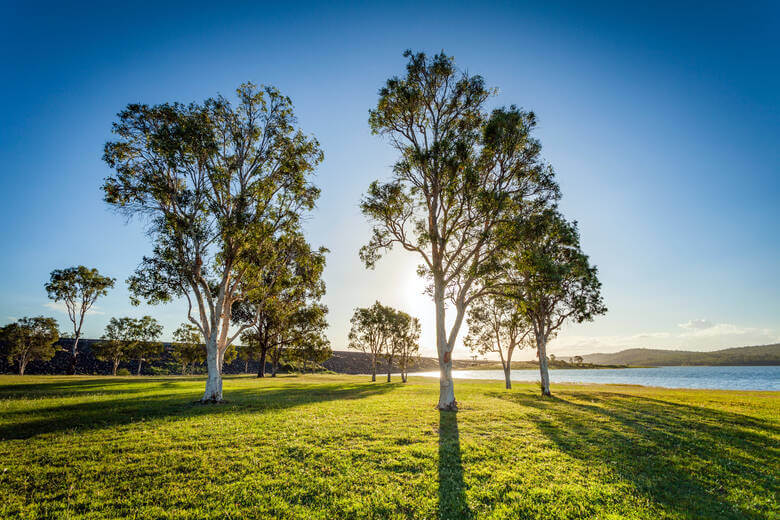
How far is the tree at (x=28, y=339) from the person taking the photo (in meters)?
65.5

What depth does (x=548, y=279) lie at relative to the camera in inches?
816

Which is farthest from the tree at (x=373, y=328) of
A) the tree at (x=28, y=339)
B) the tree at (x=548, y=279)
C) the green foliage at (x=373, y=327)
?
the tree at (x=28, y=339)

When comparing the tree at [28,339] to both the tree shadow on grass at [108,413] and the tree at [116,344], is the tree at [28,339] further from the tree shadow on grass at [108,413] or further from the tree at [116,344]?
the tree shadow on grass at [108,413]

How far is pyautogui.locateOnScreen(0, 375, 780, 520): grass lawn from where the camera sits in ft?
24.1

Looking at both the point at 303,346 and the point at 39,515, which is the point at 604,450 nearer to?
the point at 39,515

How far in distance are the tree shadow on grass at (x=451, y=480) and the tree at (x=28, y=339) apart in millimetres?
97069

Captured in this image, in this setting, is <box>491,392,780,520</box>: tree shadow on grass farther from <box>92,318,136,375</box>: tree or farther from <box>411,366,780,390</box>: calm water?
<box>92,318,136,375</box>: tree

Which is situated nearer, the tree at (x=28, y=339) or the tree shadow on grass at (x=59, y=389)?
the tree shadow on grass at (x=59, y=389)

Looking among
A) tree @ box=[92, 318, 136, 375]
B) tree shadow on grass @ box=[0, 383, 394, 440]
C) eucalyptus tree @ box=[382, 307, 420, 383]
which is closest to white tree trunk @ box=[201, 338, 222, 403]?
tree shadow on grass @ box=[0, 383, 394, 440]

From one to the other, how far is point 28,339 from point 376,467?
9760 centimetres

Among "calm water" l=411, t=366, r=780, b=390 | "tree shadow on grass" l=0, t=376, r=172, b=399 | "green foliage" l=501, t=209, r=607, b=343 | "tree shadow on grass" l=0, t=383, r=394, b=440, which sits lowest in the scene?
"calm water" l=411, t=366, r=780, b=390

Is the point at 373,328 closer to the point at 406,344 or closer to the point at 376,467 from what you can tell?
the point at 406,344

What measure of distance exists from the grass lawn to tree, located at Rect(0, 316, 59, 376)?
77212 mm

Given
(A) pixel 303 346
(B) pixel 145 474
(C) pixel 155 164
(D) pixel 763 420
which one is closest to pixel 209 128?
(C) pixel 155 164
